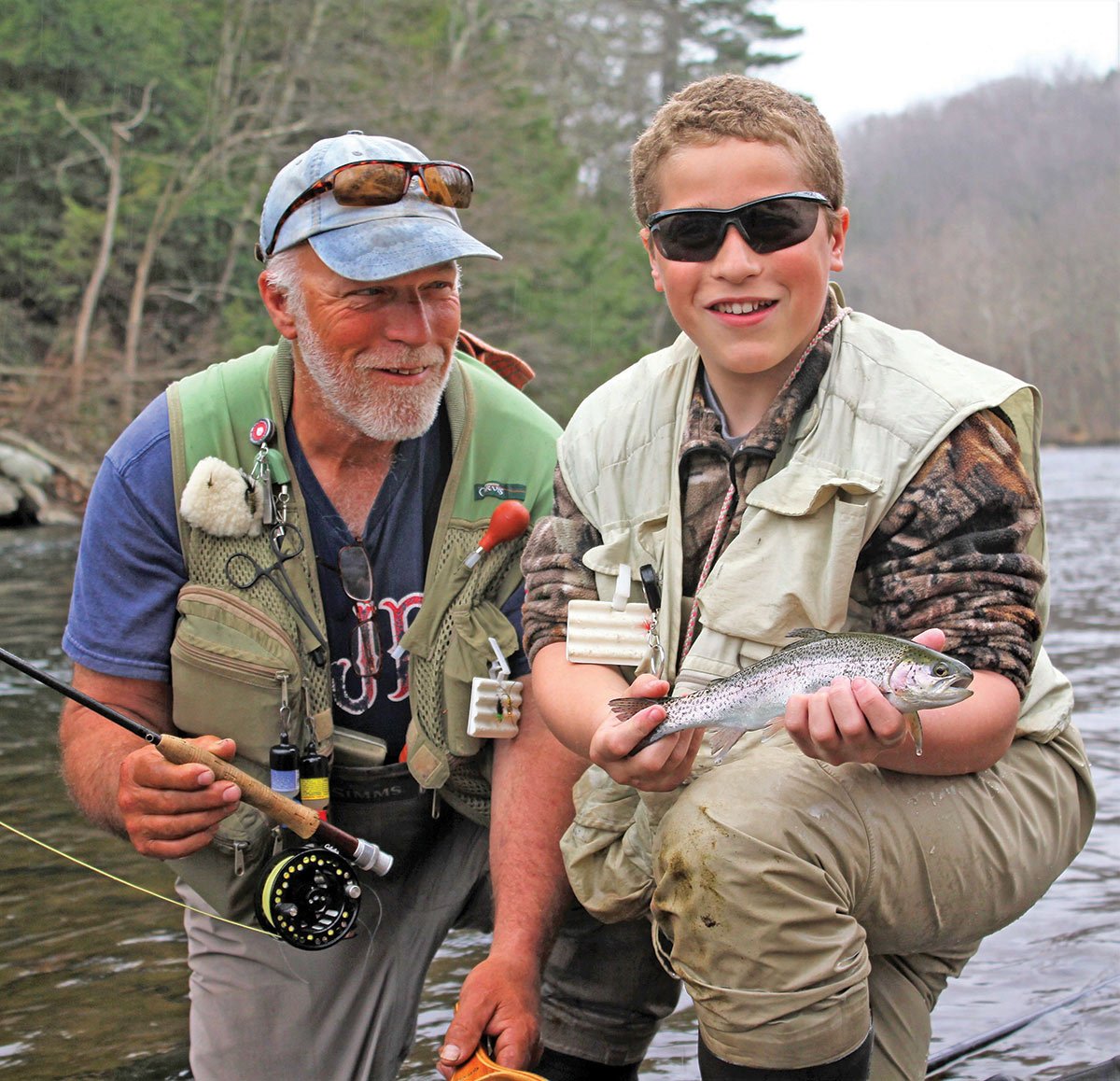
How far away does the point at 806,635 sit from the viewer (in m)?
2.34

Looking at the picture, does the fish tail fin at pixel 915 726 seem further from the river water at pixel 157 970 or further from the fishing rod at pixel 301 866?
the river water at pixel 157 970

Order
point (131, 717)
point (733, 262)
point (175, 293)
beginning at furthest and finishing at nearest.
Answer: point (175, 293) → point (131, 717) → point (733, 262)

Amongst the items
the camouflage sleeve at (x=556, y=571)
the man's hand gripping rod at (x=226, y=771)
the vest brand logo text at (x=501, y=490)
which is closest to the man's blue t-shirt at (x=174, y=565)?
the vest brand logo text at (x=501, y=490)

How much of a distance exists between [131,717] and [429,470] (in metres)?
0.92

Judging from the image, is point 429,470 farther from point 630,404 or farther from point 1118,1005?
point 1118,1005

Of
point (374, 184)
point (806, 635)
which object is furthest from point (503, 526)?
point (806, 635)

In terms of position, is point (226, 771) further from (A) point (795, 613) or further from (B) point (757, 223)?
(B) point (757, 223)

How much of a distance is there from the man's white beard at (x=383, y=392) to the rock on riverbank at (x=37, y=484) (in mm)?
16726

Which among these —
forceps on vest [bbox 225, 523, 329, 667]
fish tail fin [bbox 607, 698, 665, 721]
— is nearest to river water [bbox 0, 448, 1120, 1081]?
forceps on vest [bbox 225, 523, 329, 667]

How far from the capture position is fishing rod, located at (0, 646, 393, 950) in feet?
10.2

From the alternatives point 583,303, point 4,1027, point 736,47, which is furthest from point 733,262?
point 736,47

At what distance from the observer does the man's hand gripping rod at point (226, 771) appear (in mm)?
3055

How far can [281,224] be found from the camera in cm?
362

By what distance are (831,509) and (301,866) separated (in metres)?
1.44
